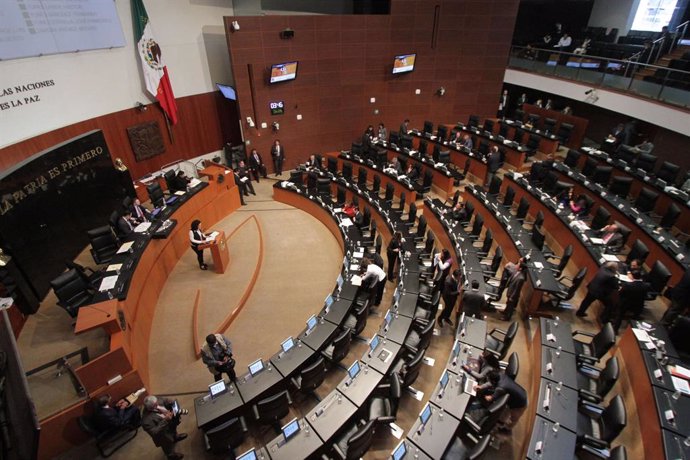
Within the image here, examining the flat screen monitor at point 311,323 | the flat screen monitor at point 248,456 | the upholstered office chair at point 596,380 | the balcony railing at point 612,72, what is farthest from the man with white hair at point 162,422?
the balcony railing at point 612,72

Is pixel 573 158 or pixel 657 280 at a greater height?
pixel 573 158

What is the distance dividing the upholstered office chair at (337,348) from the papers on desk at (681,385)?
15.4 feet

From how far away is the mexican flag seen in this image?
36.7ft

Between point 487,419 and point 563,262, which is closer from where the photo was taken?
point 487,419

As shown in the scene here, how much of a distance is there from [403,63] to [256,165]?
7.54 meters

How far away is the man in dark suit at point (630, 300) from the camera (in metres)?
6.77

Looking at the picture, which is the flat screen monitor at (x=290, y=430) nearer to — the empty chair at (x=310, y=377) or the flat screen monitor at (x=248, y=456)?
the flat screen monitor at (x=248, y=456)

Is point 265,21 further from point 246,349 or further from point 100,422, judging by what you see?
point 100,422

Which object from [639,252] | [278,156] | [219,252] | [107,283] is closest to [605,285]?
[639,252]

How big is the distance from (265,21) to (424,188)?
8.09 meters

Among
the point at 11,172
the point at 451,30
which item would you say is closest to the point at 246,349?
the point at 11,172

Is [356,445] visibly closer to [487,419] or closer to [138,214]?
[487,419]

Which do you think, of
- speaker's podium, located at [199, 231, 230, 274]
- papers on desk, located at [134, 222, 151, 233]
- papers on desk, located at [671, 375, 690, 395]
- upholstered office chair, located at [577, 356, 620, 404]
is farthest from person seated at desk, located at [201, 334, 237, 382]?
papers on desk, located at [671, 375, 690, 395]

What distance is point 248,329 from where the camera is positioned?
7.90 metres
